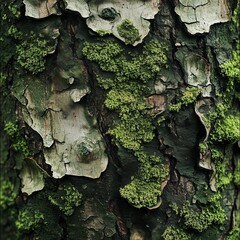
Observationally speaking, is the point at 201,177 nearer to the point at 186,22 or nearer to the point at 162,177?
the point at 162,177

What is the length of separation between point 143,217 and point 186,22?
574 mm

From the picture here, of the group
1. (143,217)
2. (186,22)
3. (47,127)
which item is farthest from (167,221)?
(186,22)

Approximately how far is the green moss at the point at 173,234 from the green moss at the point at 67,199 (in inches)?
10.4

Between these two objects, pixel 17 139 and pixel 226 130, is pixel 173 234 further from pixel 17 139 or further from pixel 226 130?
pixel 17 139

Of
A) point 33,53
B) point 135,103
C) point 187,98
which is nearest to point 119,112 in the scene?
point 135,103

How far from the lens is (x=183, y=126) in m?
1.40

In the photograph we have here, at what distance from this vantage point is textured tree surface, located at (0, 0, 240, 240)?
4.51 feet

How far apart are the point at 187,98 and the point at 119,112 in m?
0.20

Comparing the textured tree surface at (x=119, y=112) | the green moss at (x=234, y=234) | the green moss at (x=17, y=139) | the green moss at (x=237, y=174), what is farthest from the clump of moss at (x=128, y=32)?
the green moss at (x=234, y=234)

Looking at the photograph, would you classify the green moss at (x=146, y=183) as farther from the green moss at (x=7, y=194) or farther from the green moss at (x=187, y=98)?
the green moss at (x=7, y=194)

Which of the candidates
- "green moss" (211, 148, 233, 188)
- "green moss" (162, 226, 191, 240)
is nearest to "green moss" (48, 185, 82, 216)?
"green moss" (162, 226, 191, 240)

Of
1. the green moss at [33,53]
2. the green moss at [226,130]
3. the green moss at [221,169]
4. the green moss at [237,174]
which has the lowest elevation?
the green moss at [237,174]

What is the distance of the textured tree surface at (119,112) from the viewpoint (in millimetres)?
1375

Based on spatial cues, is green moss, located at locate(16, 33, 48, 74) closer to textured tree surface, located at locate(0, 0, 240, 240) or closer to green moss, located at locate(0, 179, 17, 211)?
textured tree surface, located at locate(0, 0, 240, 240)
